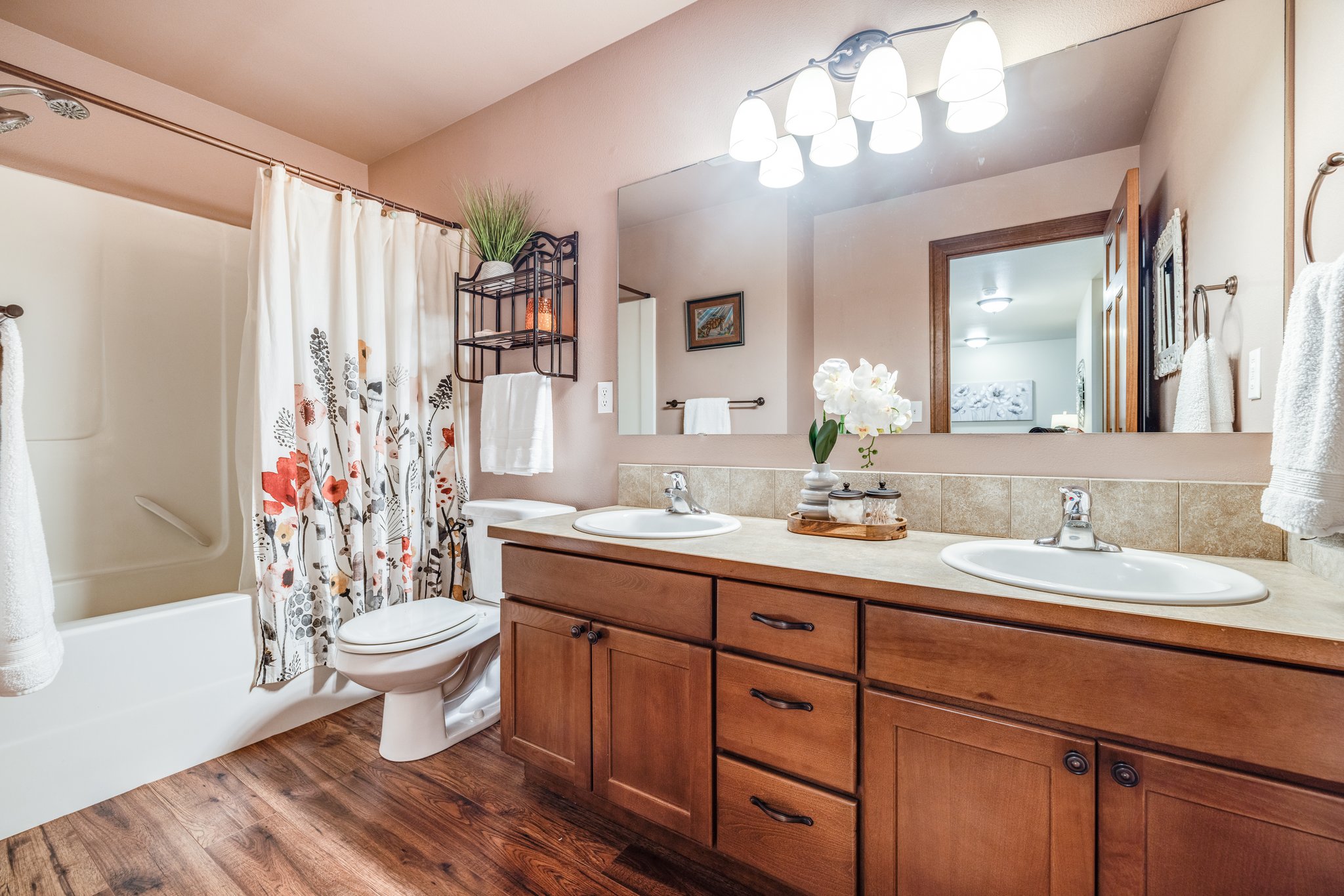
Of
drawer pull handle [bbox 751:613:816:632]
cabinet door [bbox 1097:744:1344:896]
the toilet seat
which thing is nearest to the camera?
cabinet door [bbox 1097:744:1344:896]

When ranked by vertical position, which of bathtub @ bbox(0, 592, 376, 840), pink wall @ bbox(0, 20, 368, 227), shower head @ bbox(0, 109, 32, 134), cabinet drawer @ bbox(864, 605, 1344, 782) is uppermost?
pink wall @ bbox(0, 20, 368, 227)

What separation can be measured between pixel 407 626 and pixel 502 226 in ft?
4.98

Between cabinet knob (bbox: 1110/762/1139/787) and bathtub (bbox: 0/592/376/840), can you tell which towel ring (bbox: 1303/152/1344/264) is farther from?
bathtub (bbox: 0/592/376/840)

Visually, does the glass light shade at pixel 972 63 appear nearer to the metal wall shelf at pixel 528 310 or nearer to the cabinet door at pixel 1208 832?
the metal wall shelf at pixel 528 310

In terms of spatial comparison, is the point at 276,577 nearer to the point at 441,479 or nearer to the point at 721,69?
the point at 441,479

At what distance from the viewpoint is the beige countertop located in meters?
0.77

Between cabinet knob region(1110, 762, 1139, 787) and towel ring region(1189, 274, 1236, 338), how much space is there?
3.02 feet

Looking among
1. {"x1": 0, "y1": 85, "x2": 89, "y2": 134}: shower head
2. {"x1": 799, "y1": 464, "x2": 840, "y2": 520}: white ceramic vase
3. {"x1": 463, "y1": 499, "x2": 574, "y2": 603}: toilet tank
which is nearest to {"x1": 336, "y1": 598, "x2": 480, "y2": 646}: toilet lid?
{"x1": 463, "y1": 499, "x2": 574, "y2": 603}: toilet tank

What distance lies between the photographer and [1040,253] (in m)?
1.39

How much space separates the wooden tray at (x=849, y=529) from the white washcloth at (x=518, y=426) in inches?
41.5

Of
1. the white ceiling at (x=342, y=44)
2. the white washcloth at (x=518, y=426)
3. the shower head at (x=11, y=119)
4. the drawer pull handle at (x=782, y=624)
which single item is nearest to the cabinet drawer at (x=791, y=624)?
the drawer pull handle at (x=782, y=624)

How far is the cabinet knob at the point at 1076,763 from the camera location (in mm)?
857

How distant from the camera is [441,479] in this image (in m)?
2.44

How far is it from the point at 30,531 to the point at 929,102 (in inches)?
96.5
